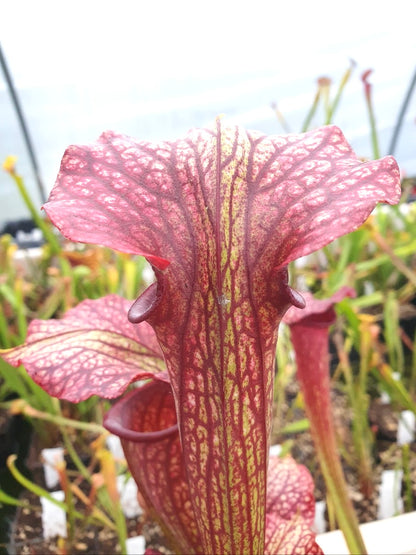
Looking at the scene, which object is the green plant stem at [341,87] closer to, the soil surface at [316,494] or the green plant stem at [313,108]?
the green plant stem at [313,108]

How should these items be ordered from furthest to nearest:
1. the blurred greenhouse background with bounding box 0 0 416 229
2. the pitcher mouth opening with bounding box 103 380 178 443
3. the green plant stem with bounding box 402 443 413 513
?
the blurred greenhouse background with bounding box 0 0 416 229, the green plant stem with bounding box 402 443 413 513, the pitcher mouth opening with bounding box 103 380 178 443

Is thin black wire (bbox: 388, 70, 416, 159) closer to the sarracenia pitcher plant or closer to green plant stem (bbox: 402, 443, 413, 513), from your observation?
green plant stem (bbox: 402, 443, 413, 513)

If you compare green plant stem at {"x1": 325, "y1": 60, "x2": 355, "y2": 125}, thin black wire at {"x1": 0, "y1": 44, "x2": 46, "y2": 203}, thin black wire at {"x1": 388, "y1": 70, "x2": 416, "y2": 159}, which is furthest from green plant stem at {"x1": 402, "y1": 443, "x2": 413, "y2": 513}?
thin black wire at {"x1": 388, "y1": 70, "x2": 416, "y2": 159}

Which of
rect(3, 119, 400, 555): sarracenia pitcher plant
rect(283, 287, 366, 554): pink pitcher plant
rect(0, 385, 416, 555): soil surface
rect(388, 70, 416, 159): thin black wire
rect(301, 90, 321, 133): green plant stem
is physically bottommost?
rect(0, 385, 416, 555): soil surface

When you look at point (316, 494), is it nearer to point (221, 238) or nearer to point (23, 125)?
point (221, 238)

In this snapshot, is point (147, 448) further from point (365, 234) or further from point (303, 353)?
point (365, 234)

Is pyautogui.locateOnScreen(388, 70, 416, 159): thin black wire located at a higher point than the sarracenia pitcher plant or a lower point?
higher

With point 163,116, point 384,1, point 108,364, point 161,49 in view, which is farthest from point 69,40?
point 108,364
